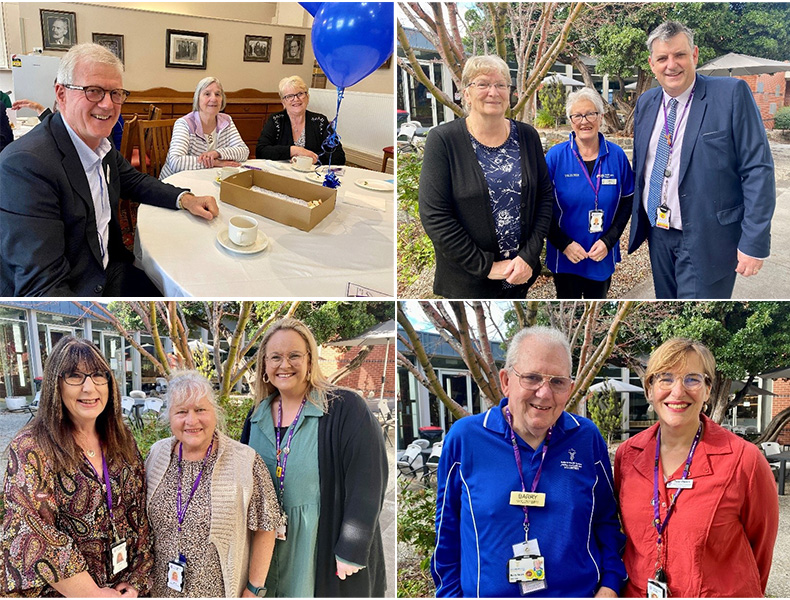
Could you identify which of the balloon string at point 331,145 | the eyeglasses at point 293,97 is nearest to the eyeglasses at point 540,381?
the balloon string at point 331,145

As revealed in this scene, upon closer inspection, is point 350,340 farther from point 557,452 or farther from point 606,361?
point 606,361

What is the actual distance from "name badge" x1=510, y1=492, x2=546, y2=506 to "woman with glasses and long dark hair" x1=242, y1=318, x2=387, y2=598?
0.54 meters

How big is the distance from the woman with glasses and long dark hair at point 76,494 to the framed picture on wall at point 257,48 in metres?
5.47

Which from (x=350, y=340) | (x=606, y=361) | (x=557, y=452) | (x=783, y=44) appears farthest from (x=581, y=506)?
(x=783, y=44)

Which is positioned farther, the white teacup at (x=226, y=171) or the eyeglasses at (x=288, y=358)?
the white teacup at (x=226, y=171)

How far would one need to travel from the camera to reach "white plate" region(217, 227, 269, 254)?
6.75 ft

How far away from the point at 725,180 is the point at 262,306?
169cm

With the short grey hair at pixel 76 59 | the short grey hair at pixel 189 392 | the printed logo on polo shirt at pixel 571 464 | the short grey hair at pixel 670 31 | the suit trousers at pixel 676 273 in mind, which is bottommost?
the printed logo on polo shirt at pixel 571 464

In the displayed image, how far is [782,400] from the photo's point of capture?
2.31 metres

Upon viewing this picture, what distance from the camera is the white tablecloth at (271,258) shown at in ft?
6.29

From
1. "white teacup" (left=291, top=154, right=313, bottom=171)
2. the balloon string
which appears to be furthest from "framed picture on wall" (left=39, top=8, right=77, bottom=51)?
"white teacup" (left=291, top=154, right=313, bottom=171)

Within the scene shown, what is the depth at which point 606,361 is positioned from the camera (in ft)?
7.64

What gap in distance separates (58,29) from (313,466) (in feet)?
17.5

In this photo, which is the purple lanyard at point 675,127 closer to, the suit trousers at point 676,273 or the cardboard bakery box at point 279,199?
the suit trousers at point 676,273
